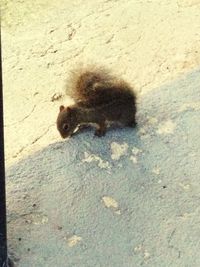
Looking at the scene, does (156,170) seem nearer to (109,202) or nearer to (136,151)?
(136,151)

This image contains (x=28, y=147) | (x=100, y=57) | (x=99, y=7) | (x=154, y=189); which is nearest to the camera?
(x=154, y=189)

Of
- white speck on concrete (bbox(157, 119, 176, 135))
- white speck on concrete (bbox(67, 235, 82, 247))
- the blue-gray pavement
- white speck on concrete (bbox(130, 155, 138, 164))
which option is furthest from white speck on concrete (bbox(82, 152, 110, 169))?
white speck on concrete (bbox(67, 235, 82, 247))

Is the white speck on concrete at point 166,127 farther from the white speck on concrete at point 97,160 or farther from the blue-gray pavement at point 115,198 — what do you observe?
the white speck on concrete at point 97,160

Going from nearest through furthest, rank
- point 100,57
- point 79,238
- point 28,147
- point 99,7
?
point 79,238 < point 28,147 < point 100,57 < point 99,7

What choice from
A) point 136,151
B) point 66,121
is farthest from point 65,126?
point 136,151

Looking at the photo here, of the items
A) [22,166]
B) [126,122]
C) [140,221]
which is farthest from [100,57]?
[140,221]

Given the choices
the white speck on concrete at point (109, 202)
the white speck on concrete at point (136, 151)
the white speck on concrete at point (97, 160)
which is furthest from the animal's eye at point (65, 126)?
the white speck on concrete at point (109, 202)

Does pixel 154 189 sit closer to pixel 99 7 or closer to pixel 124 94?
pixel 124 94

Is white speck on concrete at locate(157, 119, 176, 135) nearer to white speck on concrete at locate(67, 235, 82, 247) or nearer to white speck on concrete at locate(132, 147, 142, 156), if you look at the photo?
white speck on concrete at locate(132, 147, 142, 156)
